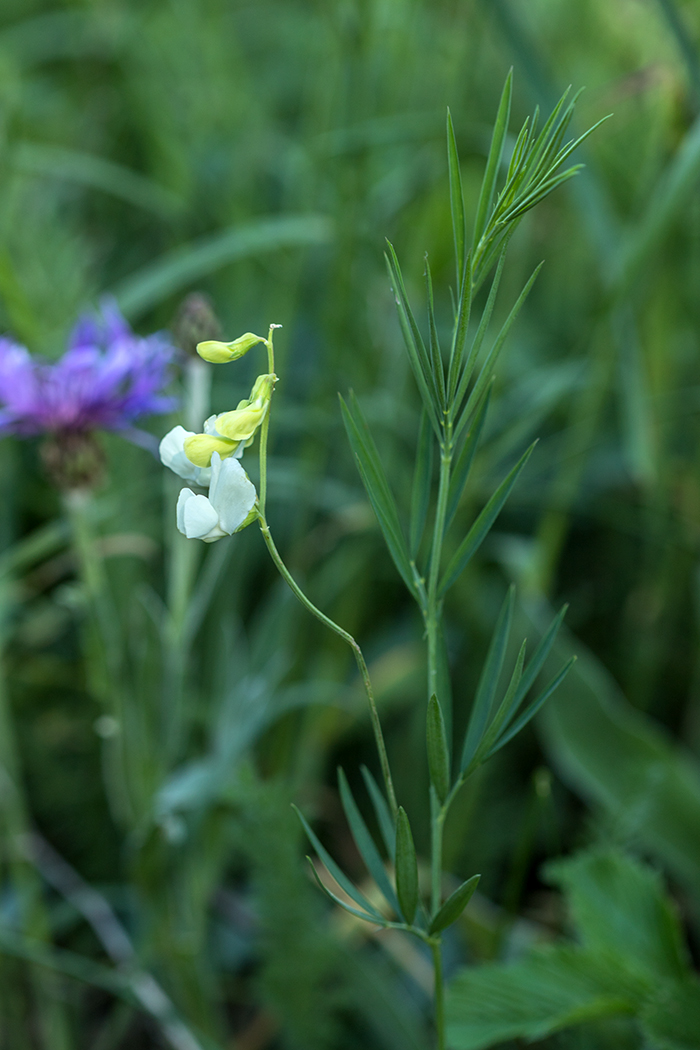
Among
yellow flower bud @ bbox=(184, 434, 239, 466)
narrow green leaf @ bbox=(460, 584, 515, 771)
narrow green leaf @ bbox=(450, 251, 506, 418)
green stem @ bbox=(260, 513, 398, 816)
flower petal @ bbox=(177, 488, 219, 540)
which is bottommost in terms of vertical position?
narrow green leaf @ bbox=(460, 584, 515, 771)

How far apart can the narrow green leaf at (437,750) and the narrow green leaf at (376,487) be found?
1.7 inches

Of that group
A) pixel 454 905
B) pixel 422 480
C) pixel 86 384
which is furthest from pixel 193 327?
pixel 454 905

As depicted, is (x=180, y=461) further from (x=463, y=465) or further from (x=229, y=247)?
(x=229, y=247)

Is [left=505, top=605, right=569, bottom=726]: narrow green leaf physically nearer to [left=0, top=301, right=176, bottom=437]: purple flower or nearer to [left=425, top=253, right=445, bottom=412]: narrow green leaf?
[left=425, top=253, right=445, bottom=412]: narrow green leaf

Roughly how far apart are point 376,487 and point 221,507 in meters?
0.06

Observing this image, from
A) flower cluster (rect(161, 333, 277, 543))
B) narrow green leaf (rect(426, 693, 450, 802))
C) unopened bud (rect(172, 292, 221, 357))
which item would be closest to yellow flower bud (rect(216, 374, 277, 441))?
flower cluster (rect(161, 333, 277, 543))

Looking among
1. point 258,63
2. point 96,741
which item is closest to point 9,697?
point 96,741

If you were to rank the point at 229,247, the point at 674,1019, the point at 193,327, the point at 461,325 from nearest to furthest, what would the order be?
the point at 461,325, the point at 674,1019, the point at 193,327, the point at 229,247

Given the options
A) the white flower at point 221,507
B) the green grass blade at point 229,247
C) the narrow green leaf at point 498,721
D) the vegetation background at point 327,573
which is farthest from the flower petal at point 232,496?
the green grass blade at point 229,247

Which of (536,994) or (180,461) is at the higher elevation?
(180,461)

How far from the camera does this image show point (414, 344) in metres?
0.29

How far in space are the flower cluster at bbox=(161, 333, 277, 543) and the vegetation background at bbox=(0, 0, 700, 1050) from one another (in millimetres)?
293

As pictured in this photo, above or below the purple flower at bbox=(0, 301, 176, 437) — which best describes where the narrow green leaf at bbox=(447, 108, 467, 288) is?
above

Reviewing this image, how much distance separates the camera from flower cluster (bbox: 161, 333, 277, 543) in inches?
11.2
